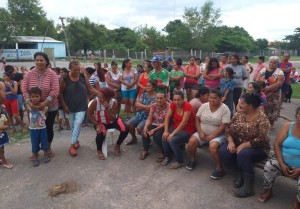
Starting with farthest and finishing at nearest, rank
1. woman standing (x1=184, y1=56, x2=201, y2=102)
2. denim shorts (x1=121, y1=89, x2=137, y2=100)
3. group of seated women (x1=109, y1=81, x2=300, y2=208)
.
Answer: woman standing (x1=184, y1=56, x2=201, y2=102) < denim shorts (x1=121, y1=89, x2=137, y2=100) < group of seated women (x1=109, y1=81, x2=300, y2=208)

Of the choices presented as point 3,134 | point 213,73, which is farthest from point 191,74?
point 3,134

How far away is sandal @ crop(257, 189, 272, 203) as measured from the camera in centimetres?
349

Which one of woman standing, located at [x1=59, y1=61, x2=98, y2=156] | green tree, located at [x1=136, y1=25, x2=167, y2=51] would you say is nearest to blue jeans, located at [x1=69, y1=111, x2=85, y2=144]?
woman standing, located at [x1=59, y1=61, x2=98, y2=156]

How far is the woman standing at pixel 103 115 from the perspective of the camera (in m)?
4.91

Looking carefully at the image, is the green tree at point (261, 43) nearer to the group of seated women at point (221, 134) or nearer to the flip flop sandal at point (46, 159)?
the group of seated women at point (221, 134)

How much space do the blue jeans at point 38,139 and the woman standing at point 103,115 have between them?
85 centimetres

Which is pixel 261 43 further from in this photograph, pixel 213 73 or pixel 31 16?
pixel 213 73

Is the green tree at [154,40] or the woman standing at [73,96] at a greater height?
the green tree at [154,40]

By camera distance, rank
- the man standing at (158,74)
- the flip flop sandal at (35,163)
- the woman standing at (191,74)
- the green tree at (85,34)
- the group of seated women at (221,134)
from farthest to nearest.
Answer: the green tree at (85,34), the woman standing at (191,74), the man standing at (158,74), the flip flop sandal at (35,163), the group of seated women at (221,134)

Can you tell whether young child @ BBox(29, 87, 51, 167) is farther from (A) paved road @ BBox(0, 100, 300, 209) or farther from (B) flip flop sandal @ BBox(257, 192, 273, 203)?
(B) flip flop sandal @ BBox(257, 192, 273, 203)

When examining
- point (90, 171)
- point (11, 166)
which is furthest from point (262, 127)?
point (11, 166)

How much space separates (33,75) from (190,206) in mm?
3360

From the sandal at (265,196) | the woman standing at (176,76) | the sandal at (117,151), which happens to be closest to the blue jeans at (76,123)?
the sandal at (117,151)

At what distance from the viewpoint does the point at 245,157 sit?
3.62m
